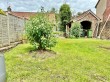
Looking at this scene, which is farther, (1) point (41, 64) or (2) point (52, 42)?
(2) point (52, 42)

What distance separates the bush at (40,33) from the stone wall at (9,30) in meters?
1.70

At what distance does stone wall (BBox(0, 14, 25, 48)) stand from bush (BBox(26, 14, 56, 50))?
5.58 ft

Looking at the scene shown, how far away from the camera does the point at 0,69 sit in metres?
3.91

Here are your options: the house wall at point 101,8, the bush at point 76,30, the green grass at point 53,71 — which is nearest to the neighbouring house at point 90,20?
the bush at point 76,30

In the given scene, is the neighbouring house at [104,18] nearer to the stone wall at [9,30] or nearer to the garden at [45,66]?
the stone wall at [9,30]

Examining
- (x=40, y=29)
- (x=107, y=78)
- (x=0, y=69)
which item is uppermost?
(x=40, y=29)

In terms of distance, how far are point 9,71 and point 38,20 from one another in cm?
359

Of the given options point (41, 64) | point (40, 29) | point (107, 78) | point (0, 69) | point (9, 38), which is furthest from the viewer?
point (9, 38)

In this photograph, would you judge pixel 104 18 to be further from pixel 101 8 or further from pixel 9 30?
pixel 9 30

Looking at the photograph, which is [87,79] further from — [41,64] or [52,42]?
[52,42]

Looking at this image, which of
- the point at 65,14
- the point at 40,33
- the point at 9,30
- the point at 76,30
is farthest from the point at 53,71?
the point at 65,14

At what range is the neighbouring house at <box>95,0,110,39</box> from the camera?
23.9m

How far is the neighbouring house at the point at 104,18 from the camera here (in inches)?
939

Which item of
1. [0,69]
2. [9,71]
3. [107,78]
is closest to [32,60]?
[9,71]
